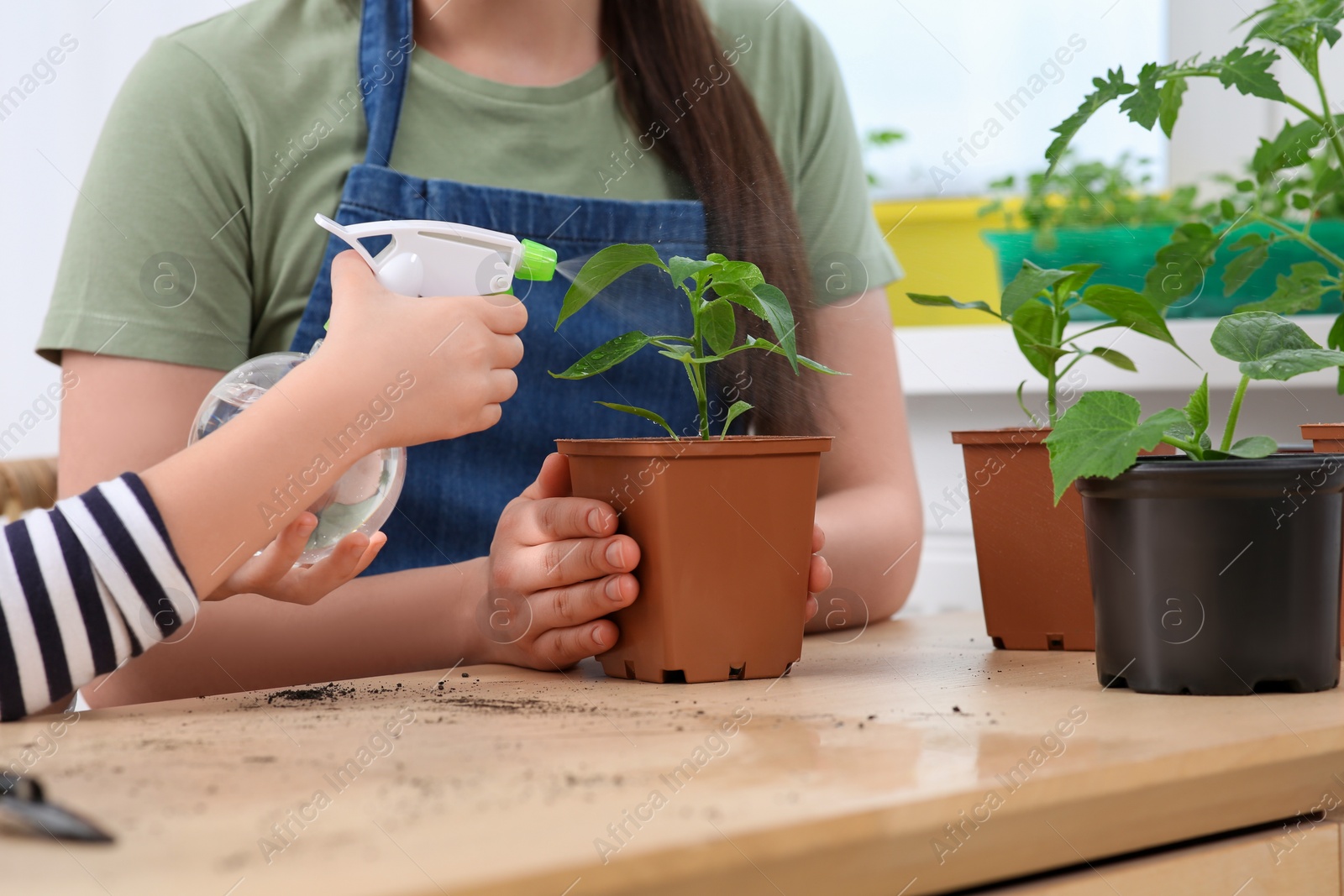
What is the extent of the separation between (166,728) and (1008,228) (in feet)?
4.23

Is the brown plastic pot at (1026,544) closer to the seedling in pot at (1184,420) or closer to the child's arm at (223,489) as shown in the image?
the seedling in pot at (1184,420)

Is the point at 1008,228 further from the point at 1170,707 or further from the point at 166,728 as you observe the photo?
the point at 166,728

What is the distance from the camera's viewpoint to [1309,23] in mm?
617

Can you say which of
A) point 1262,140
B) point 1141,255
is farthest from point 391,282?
point 1141,255

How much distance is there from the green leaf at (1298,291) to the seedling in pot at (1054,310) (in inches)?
2.9

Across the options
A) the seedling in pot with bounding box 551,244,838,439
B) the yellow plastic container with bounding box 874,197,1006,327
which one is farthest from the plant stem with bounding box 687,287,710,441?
the yellow plastic container with bounding box 874,197,1006,327

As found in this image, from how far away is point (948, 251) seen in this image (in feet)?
5.37

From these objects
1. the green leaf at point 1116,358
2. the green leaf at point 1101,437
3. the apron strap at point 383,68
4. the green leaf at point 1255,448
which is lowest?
the green leaf at point 1255,448

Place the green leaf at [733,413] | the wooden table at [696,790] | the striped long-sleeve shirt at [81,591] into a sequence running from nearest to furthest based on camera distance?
the wooden table at [696,790] → the striped long-sleeve shirt at [81,591] → the green leaf at [733,413]

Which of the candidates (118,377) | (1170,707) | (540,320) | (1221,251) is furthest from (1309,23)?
(118,377)

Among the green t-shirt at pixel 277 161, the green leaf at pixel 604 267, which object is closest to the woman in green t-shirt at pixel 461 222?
the green t-shirt at pixel 277 161

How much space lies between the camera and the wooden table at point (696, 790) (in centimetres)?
30

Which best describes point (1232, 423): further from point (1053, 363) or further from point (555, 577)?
point (555, 577)

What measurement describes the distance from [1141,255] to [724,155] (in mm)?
622
